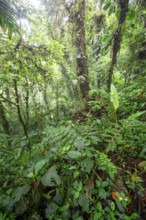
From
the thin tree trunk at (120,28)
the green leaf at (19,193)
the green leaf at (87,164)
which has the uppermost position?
the thin tree trunk at (120,28)

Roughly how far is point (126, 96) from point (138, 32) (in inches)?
61.7

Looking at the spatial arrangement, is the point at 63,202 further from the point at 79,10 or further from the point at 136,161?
the point at 79,10

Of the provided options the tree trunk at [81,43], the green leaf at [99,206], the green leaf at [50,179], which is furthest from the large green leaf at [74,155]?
the tree trunk at [81,43]

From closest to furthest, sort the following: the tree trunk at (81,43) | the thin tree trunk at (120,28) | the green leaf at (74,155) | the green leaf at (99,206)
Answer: the green leaf at (99,206), the green leaf at (74,155), the thin tree trunk at (120,28), the tree trunk at (81,43)

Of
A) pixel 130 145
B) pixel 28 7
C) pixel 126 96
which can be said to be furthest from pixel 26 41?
pixel 130 145

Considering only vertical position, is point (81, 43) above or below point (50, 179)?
above

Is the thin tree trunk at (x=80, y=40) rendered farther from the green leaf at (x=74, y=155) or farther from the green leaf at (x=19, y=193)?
the green leaf at (x=19, y=193)

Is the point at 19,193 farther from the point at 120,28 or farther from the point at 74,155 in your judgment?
the point at 120,28

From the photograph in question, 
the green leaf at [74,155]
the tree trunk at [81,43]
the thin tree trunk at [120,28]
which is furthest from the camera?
the tree trunk at [81,43]

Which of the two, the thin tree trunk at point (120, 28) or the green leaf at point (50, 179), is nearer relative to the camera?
the green leaf at point (50, 179)

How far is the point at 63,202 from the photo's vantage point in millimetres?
1345

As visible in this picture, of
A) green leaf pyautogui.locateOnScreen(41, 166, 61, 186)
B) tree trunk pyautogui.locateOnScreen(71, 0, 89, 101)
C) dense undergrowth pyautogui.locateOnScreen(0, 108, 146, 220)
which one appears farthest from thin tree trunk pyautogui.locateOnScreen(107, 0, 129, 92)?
green leaf pyautogui.locateOnScreen(41, 166, 61, 186)

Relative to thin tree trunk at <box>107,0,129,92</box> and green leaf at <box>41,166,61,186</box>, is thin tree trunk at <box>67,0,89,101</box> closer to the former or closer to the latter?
thin tree trunk at <box>107,0,129,92</box>

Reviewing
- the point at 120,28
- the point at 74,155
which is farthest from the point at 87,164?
the point at 120,28
